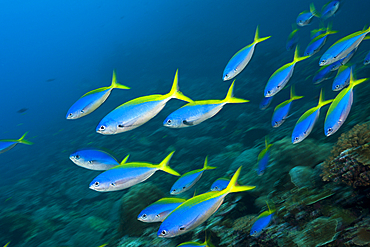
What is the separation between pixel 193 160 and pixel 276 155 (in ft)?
10.7

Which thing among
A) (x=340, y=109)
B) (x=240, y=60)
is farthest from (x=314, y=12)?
(x=340, y=109)

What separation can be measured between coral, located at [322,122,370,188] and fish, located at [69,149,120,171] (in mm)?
2506

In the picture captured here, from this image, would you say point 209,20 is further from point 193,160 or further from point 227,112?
point 193,160

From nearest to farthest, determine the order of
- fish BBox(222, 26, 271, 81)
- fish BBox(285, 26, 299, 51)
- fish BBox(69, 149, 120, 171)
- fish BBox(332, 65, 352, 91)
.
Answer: fish BBox(69, 149, 120, 171)
fish BBox(222, 26, 271, 81)
fish BBox(332, 65, 352, 91)
fish BBox(285, 26, 299, 51)

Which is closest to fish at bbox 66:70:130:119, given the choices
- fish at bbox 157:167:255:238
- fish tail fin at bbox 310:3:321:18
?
fish at bbox 157:167:255:238

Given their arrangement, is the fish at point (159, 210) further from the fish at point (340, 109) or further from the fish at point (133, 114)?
the fish at point (340, 109)

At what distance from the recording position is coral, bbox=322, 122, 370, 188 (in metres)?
2.07

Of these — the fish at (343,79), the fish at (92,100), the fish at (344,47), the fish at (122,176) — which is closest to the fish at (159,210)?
the fish at (122,176)

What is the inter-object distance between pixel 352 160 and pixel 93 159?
2.92 m

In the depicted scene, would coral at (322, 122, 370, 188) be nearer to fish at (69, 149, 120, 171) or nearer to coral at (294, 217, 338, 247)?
coral at (294, 217, 338, 247)

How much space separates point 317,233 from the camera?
1935 millimetres

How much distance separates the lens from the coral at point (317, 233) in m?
1.85

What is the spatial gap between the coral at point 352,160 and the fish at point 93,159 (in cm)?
251

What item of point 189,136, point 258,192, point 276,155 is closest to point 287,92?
point 189,136
